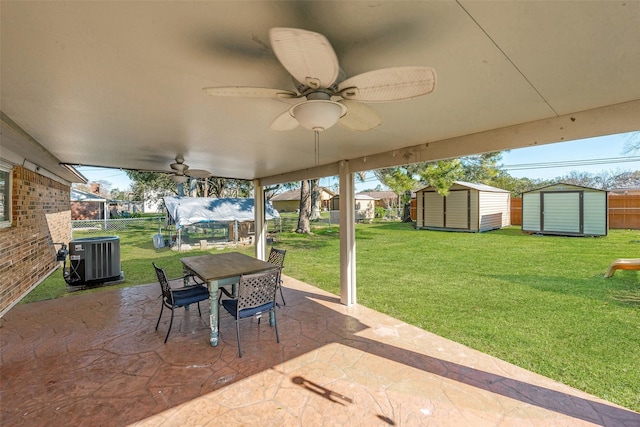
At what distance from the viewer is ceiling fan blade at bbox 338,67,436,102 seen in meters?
1.30

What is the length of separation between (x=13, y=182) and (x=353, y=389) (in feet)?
20.1

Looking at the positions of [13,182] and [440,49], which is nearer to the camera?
[440,49]

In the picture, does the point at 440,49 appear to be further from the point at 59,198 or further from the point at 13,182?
the point at 59,198

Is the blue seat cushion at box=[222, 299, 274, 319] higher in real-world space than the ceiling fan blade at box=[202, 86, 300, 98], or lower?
lower

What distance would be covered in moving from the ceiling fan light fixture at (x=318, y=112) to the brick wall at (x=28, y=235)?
5.25 m

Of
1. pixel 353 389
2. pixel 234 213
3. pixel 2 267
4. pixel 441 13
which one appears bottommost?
pixel 353 389

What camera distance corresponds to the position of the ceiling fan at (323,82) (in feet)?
3.78

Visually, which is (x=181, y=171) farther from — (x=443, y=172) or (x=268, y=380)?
(x=443, y=172)

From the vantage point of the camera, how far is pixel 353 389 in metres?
2.64

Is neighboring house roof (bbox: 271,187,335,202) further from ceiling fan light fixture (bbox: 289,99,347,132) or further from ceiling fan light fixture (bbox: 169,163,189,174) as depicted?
ceiling fan light fixture (bbox: 289,99,347,132)

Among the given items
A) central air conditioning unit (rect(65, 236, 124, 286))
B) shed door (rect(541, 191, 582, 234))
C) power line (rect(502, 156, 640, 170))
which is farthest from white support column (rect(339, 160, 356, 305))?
power line (rect(502, 156, 640, 170))

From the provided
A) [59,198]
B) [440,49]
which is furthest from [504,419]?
[59,198]

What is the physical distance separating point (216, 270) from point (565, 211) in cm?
1439

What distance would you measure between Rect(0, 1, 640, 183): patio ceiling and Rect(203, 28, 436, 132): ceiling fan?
235mm
